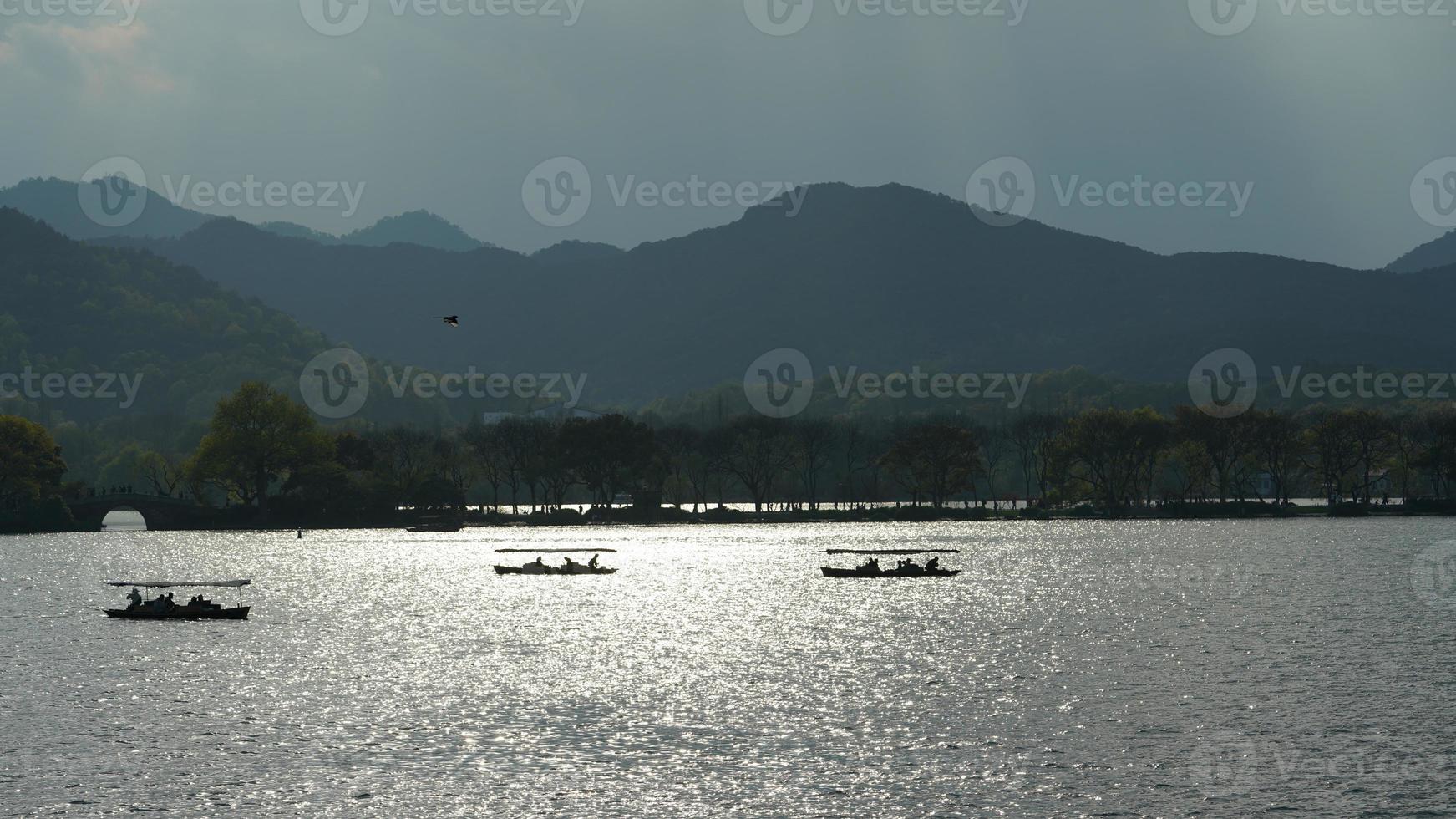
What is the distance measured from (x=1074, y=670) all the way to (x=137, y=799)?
55127 millimetres

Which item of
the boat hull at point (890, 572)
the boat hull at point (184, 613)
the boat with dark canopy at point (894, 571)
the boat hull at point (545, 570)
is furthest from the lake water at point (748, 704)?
the boat hull at point (545, 570)

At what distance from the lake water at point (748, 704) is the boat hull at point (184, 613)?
2192 mm

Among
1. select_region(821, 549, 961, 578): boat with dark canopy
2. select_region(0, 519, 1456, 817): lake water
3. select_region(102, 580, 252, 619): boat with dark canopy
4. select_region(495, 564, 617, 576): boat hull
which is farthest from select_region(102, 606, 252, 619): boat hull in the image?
select_region(821, 549, 961, 578): boat with dark canopy

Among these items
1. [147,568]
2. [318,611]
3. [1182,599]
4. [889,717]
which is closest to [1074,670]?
[889,717]

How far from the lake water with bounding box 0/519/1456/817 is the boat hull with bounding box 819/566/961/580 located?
6803 mm

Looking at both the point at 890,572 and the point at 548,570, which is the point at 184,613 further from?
the point at 890,572

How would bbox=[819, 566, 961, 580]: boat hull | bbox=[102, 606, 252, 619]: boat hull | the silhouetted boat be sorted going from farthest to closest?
the silhouetted boat, bbox=[819, 566, 961, 580]: boat hull, bbox=[102, 606, 252, 619]: boat hull

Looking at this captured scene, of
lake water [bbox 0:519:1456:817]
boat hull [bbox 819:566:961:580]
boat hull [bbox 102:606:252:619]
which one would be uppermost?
boat hull [bbox 819:566:961:580]

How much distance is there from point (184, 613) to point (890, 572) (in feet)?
240

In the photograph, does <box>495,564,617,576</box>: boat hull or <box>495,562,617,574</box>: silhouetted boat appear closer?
<box>495,564,617,576</box>: boat hull

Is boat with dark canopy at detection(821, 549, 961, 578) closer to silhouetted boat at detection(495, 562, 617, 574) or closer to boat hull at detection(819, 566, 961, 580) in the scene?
boat hull at detection(819, 566, 961, 580)

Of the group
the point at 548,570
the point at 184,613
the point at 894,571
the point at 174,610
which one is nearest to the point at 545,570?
the point at 548,570

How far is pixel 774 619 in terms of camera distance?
120 metres

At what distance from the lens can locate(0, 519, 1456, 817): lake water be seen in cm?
5603
